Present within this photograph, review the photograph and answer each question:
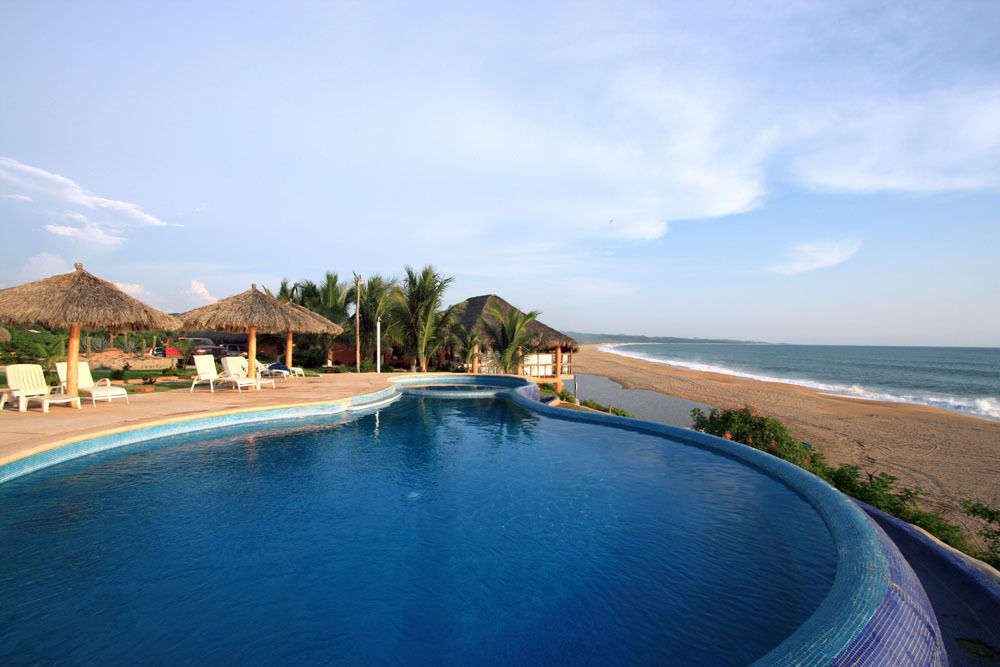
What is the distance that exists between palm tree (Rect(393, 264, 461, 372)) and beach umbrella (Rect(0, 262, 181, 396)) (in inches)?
342

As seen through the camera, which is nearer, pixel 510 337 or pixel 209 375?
pixel 209 375

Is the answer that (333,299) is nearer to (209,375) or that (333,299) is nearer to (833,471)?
(209,375)

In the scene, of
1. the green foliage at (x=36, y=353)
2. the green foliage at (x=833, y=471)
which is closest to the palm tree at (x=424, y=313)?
the green foliage at (x=36, y=353)

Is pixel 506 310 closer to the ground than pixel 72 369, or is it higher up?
higher up

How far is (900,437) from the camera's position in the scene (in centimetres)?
1261

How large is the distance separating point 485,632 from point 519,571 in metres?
0.68

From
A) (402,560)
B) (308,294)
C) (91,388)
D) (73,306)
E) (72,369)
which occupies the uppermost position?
(308,294)

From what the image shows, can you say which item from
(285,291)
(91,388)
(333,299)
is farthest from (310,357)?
(91,388)

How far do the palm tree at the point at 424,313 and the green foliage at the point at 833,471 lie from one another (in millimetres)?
10417

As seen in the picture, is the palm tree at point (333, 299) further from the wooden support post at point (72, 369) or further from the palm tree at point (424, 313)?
the wooden support post at point (72, 369)

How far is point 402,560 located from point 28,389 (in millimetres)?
7650

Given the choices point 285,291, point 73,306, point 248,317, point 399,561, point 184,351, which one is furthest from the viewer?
point 285,291

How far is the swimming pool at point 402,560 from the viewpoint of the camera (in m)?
2.49

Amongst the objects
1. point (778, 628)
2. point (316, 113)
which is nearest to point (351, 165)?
A: point (316, 113)
